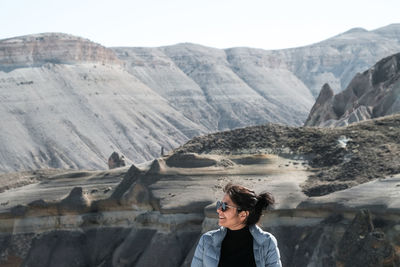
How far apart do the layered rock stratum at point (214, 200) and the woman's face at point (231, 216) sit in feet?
36.6

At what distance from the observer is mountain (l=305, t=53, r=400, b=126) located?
36.4m

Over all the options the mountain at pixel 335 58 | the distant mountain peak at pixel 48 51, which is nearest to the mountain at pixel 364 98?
the distant mountain peak at pixel 48 51

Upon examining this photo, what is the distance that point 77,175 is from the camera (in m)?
27.9

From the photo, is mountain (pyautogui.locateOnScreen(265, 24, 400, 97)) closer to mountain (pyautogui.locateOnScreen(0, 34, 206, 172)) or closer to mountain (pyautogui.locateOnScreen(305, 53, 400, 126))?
mountain (pyautogui.locateOnScreen(0, 34, 206, 172))

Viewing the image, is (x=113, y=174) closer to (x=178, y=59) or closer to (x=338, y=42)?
(x=178, y=59)

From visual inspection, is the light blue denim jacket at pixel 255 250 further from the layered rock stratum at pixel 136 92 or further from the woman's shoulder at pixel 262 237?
the layered rock stratum at pixel 136 92

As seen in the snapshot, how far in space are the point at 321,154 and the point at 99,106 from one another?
77.8 metres

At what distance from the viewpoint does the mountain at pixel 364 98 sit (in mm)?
36375

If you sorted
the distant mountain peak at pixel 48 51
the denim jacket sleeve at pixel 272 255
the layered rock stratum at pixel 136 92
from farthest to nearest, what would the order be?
the distant mountain peak at pixel 48 51 < the layered rock stratum at pixel 136 92 < the denim jacket sleeve at pixel 272 255

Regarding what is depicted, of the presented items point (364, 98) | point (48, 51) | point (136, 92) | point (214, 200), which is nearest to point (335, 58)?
point (136, 92)

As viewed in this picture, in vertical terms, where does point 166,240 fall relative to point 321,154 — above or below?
below

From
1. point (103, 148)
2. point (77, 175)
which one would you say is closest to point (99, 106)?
point (103, 148)

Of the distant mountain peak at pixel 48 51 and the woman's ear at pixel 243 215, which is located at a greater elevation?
the woman's ear at pixel 243 215

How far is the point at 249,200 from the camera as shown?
6.05 metres
